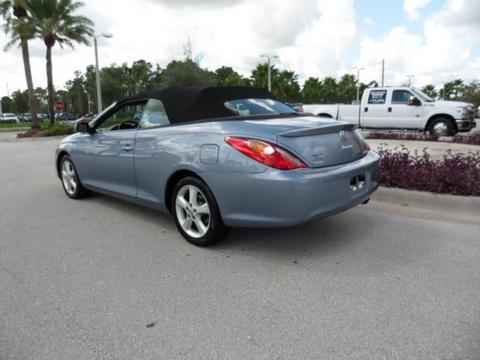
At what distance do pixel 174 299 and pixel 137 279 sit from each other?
0.48 metres

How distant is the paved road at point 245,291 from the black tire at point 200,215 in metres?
0.13

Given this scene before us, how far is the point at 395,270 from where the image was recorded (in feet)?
10.4

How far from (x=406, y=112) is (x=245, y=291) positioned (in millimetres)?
12303

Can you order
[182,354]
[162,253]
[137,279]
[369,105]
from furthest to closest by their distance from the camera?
[369,105], [162,253], [137,279], [182,354]

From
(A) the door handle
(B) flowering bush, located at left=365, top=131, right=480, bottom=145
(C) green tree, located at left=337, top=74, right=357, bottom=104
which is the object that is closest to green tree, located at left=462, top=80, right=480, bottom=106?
(B) flowering bush, located at left=365, top=131, right=480, bottom=145

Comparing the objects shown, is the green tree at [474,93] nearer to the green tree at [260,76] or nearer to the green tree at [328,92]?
the green tree at [260,76]

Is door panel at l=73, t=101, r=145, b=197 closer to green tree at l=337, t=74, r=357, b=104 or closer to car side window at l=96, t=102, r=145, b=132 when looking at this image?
car side window at l=96, t=102, r=145, b=132

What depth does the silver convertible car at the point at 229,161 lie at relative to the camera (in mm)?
3182

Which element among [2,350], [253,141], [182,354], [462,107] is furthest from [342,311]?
[462,107]

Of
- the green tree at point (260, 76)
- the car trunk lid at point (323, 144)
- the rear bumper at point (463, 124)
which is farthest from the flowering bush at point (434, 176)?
the green tree at point (260, 76)

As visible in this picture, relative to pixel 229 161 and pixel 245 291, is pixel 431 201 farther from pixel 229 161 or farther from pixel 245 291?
pixel 245 291

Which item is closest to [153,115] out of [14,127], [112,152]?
[112,152]

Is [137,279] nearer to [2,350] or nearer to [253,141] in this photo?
[2,350]

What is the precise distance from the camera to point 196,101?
399 centimetres
